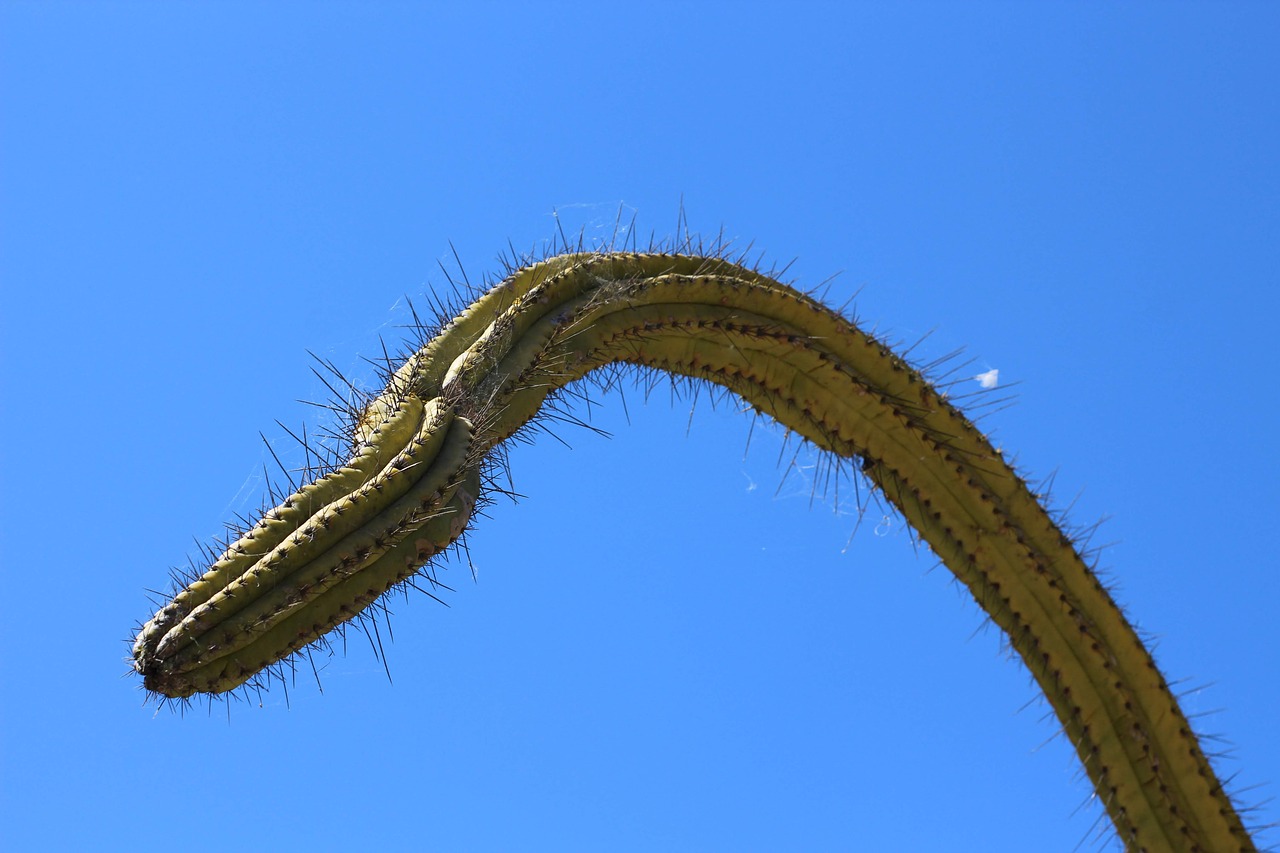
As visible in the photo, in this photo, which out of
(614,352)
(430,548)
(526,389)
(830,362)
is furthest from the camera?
(830,362)

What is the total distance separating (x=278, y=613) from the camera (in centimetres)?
329

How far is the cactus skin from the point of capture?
3.38 m

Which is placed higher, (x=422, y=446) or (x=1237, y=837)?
(x=422, y=446)

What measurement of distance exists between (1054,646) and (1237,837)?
1.12 metres

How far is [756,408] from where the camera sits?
17.3ft

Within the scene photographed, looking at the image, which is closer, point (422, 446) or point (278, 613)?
point (278, 613)

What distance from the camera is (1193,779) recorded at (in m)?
5.36

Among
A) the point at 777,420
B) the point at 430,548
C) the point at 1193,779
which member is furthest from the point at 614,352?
the point at 1193,779

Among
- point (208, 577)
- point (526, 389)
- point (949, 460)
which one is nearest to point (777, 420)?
point (949, 460)

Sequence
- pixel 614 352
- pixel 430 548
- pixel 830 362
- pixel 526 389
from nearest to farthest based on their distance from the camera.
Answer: pixel 430 548 < pixel 526 389 < pixel 614 352 < pixel 830 362

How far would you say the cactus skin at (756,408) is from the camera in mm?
→ 3383

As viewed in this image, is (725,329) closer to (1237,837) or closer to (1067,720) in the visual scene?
(1067,720)

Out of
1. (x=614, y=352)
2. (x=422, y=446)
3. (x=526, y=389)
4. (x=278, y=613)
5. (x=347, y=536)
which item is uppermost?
(x=614, y=352)

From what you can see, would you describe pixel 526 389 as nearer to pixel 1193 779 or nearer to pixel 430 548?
pixel 430 548
